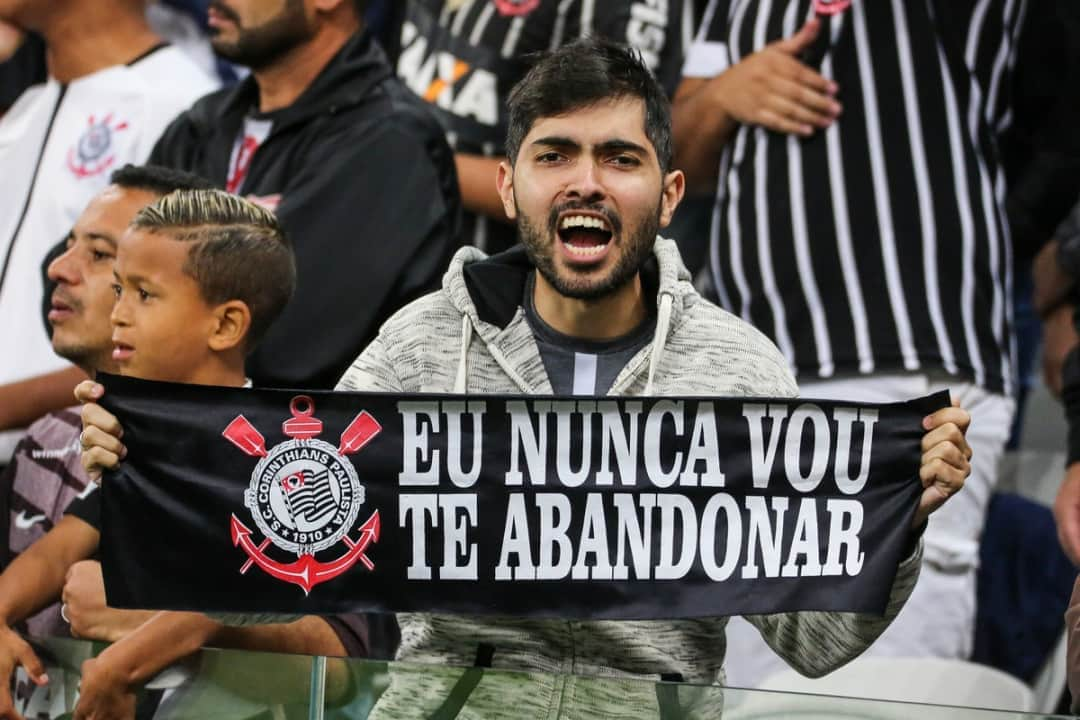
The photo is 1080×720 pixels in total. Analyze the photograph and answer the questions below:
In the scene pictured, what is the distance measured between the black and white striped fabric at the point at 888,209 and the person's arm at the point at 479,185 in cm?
57

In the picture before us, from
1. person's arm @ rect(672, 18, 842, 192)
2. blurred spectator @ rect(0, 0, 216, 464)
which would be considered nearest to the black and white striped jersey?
person's arm @ rect(672, 18, 842, 192)

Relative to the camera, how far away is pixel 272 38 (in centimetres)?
433

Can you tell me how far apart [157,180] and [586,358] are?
124 centimetres

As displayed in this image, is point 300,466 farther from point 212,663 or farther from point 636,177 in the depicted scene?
point 636,177

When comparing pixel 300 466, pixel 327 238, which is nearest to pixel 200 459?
pixel 300 466

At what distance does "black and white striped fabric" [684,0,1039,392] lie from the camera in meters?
4.01

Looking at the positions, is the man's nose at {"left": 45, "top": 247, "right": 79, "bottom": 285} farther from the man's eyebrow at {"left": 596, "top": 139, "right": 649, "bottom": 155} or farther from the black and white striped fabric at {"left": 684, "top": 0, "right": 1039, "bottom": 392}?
the black and white striped fabric at {"left": 684, "top": 0, "right": 1039, "bottom": 392}

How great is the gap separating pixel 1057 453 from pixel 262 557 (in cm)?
265

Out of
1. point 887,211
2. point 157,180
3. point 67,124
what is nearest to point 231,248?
point 157,180

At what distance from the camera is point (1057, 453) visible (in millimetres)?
4828

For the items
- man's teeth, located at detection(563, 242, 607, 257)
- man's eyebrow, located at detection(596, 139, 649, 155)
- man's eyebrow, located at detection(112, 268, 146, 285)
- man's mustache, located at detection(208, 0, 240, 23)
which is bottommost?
man's teeth, located at detection(563, 242, 607, 257)

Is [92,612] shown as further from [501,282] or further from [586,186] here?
[586,186]

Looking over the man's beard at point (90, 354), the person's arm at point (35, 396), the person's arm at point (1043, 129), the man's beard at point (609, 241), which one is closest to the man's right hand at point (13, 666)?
the man's beard at point (90, 354)

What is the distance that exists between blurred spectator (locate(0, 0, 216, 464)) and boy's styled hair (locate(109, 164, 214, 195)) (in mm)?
698
